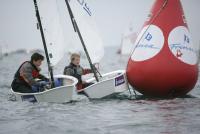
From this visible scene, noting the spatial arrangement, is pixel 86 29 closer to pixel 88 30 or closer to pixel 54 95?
pixel 88 30

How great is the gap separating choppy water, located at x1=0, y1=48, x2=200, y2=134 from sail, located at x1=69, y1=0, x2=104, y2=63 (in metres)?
1.84

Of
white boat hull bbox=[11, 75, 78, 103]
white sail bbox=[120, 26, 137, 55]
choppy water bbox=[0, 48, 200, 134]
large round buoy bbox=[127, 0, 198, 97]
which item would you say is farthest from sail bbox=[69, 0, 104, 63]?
white sail bbox=[120, 26, 137, 55]

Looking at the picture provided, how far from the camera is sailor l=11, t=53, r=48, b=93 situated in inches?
483

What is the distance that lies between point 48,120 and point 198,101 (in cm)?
458

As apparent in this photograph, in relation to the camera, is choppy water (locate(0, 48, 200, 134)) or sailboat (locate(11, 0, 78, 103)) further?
sailboat (locate(11, 0, 78, 103))

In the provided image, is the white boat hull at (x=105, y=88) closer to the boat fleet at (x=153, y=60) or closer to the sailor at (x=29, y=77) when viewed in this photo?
the boat fleet at (x=153, y=60)

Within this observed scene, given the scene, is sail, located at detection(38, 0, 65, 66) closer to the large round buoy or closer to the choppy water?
the choppy water

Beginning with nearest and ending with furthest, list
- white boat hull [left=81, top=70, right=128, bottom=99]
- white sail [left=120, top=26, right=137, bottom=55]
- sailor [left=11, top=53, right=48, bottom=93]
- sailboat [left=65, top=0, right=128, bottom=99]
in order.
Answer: sailor [left=11, top=53, right=48, bottom=93] → white boat hull [left=81, top=70, right=128, bottom=99] → sailboat [left=65, top=0, right=128, bottom=99] → white sail [left=120, top=26, right=137, bottom=55]

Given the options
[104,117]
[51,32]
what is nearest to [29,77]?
[51,32]

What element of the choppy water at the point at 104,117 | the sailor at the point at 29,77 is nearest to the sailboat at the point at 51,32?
the sailor at the point at 29,77

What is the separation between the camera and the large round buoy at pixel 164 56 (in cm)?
1196

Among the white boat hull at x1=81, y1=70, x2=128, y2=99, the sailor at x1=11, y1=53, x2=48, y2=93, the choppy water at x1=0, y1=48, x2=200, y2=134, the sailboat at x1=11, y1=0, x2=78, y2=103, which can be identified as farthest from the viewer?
the sailboat at x1=11, y1=0, x2=78, y2=103

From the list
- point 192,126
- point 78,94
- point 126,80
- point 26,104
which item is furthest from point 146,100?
point 192,126

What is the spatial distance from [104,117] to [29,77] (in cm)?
332
